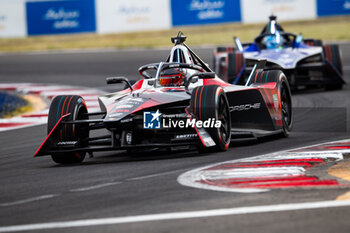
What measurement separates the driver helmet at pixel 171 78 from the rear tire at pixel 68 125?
1.16 metres

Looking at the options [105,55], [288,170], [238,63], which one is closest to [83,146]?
[288,170]

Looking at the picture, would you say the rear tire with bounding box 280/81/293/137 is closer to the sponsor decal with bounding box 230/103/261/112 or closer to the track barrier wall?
the sponsor decal with bounding box 230/103/261/112

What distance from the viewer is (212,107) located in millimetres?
8422

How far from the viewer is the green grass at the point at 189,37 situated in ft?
92.3

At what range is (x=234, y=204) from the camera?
569 centimetres

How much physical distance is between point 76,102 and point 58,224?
3.67 meters

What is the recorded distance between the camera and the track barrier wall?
2898 cm

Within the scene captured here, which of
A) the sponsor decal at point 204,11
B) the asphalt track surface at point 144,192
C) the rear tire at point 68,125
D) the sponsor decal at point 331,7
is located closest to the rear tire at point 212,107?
the asphalt track surface at point 144,192

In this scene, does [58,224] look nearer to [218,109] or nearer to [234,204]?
[234,204]

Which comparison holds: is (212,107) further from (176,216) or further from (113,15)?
(113,15)

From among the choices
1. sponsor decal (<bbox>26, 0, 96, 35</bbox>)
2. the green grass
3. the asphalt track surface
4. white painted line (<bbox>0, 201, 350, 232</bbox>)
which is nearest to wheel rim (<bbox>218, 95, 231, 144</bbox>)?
the asphalt track surface

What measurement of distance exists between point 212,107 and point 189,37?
22.0 m

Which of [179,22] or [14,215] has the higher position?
[179,22]

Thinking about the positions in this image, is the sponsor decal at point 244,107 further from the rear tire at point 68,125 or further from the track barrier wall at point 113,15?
the track barrier wall at point 113,15
